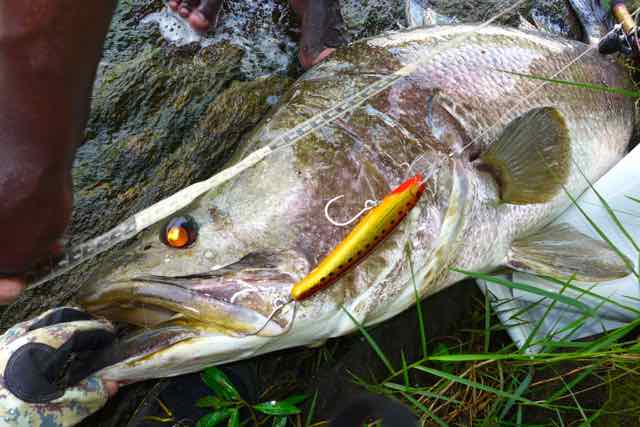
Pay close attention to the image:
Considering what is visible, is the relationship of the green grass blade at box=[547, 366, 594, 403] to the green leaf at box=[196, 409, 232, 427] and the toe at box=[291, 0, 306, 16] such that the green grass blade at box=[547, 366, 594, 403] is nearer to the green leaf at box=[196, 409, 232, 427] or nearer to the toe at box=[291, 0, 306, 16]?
Answer: the green leaf at box=[196, 409, 232, 427]

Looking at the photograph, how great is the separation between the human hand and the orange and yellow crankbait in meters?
0.78

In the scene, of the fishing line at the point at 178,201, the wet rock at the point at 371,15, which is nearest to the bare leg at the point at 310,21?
the wet rock at the point at 371,15

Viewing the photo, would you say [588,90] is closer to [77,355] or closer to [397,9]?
[397,9]

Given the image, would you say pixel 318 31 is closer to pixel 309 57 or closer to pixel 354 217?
pixel 309 57

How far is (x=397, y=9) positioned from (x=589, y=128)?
144 cm

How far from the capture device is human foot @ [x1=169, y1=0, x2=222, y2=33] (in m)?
3.33

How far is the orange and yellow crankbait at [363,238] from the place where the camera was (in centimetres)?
189

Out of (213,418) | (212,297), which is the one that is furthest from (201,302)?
(213,418)

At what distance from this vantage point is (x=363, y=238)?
1983mm

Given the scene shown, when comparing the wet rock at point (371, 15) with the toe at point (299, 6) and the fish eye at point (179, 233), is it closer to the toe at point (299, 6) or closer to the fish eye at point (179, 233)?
the toe at point (299, 6)

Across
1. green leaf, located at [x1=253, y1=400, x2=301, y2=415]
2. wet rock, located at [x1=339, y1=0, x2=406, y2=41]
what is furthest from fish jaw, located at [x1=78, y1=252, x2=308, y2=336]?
wet rock, located at [x1=339, y1=0, x2=406, y2=41]

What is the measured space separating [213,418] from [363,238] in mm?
981

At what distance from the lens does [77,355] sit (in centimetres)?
207

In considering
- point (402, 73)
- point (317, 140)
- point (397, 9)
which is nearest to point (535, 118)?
point (402, 73)
